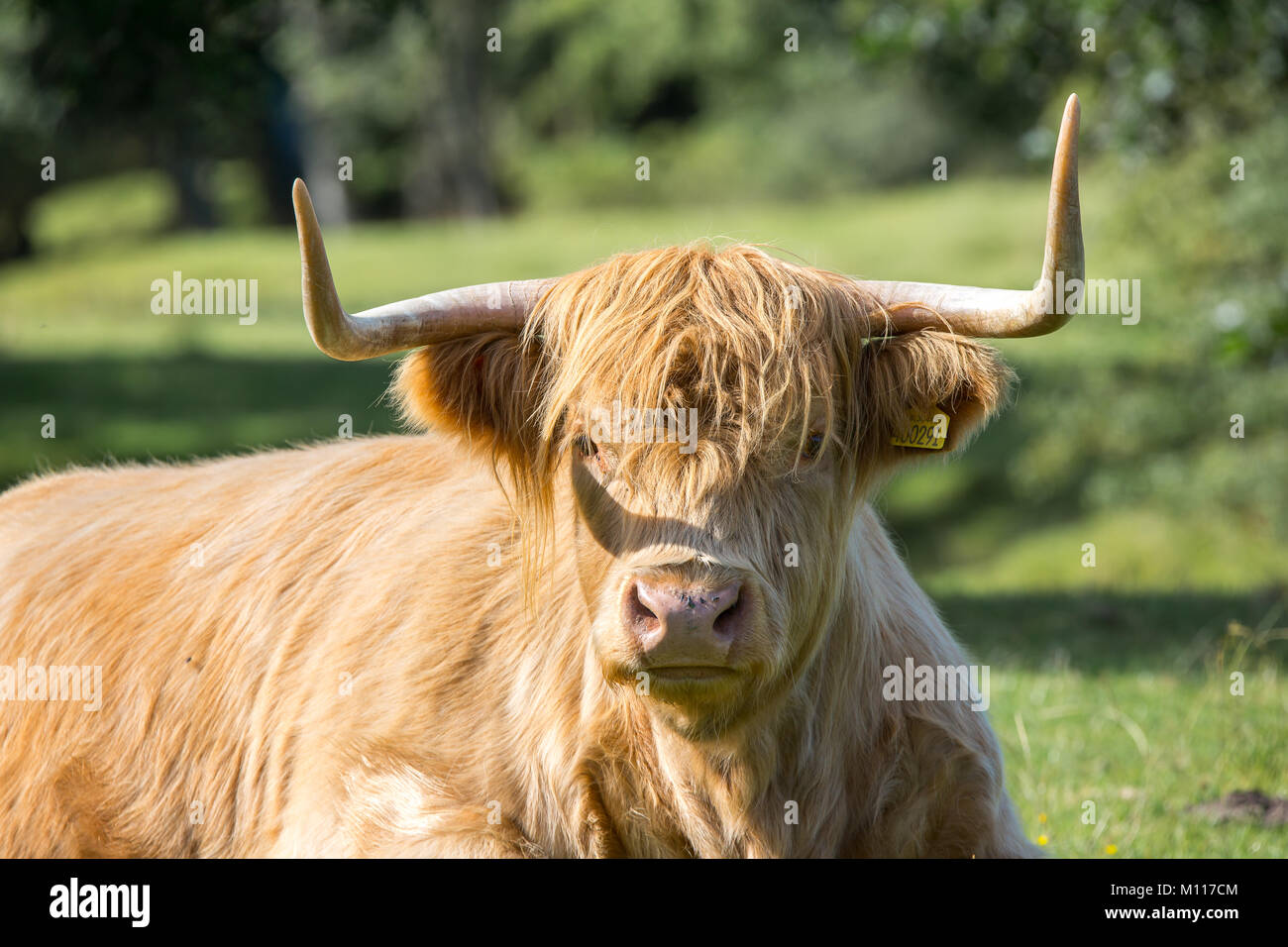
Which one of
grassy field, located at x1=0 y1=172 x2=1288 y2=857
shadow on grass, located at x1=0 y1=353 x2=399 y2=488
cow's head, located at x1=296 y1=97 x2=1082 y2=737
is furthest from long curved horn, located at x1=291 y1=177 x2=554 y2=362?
shadow on grass, located at x1=0 y1=353 x2=399 y2=488

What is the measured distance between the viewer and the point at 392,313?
4023mm

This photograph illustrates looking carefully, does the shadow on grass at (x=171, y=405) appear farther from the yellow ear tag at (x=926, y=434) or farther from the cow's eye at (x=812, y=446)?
the cow's eye at (x=812, y=446)

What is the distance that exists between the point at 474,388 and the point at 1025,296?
5.08 feet

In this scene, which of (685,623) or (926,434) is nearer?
(685,623)

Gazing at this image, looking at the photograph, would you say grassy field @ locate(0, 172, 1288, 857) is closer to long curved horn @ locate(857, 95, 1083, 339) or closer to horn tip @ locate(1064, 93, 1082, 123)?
long curved horn @ locate(857, 95, 1083, 339)

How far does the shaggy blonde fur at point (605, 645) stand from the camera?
12.8 ft

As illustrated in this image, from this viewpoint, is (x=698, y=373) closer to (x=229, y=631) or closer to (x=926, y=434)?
(x=926, y=434)

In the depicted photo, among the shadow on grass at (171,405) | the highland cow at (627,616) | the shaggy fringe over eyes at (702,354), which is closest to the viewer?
the highland cow at (627,616)

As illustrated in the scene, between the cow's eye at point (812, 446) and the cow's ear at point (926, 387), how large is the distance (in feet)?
0.99

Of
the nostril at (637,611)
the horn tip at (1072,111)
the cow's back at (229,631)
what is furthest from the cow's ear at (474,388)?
the horn tip at (1072,111)

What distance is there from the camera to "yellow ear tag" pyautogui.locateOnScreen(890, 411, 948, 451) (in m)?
4.21

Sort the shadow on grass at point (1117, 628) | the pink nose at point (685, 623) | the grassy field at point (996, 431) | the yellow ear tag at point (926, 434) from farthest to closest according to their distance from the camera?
the shadow on grass at point (1117, 628), the grassy field at point (996, 431), the yellow ear tag at point (926, 434), the pink nose at point (685, 623)

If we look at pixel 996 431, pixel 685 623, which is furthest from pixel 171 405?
pixel 685 623

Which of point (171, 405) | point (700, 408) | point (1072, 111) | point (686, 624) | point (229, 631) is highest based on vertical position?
point (1072, 111)
